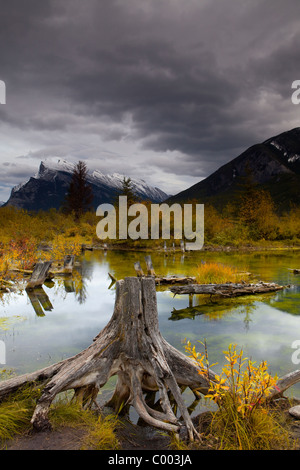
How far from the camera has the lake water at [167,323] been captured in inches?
231

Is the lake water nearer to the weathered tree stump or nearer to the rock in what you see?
the rock

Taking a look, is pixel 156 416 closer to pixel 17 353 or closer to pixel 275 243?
pixel 17 353

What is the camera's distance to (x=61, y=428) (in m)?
3.06

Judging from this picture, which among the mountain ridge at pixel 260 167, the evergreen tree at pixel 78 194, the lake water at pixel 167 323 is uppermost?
the mountain ridge at pixel 260 167

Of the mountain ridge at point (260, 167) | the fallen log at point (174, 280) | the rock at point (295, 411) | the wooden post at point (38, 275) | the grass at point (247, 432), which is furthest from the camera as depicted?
the mountain ridge at point (260, 167)

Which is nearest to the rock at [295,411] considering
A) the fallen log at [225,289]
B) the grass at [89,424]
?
the grass at [89,424]

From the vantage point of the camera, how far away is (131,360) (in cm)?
382

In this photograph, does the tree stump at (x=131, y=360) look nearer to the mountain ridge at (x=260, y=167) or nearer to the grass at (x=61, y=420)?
the grass at (x=61, y=420)

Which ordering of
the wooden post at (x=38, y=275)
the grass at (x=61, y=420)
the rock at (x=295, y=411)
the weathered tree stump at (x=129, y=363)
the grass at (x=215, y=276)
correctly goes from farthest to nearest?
the grass at (x=215, y=276)
the wooden post at (x=38, y=275)
the weathered tree stump at (x=129, y=363)
the rock at (x=295, y=411)
the grass at (x=61, y=420)

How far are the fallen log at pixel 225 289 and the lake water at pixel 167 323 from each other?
303 millimetres

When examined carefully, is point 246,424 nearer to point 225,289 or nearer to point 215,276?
point 225,289

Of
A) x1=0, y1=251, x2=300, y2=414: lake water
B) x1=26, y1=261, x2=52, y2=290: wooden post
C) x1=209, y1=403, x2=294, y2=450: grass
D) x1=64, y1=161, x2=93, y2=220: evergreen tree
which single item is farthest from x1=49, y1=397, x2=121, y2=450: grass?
x1=64, y1=161, x2=93, y2=220: evergreen tree

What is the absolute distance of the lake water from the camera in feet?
19.2

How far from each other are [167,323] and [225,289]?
137 inches
